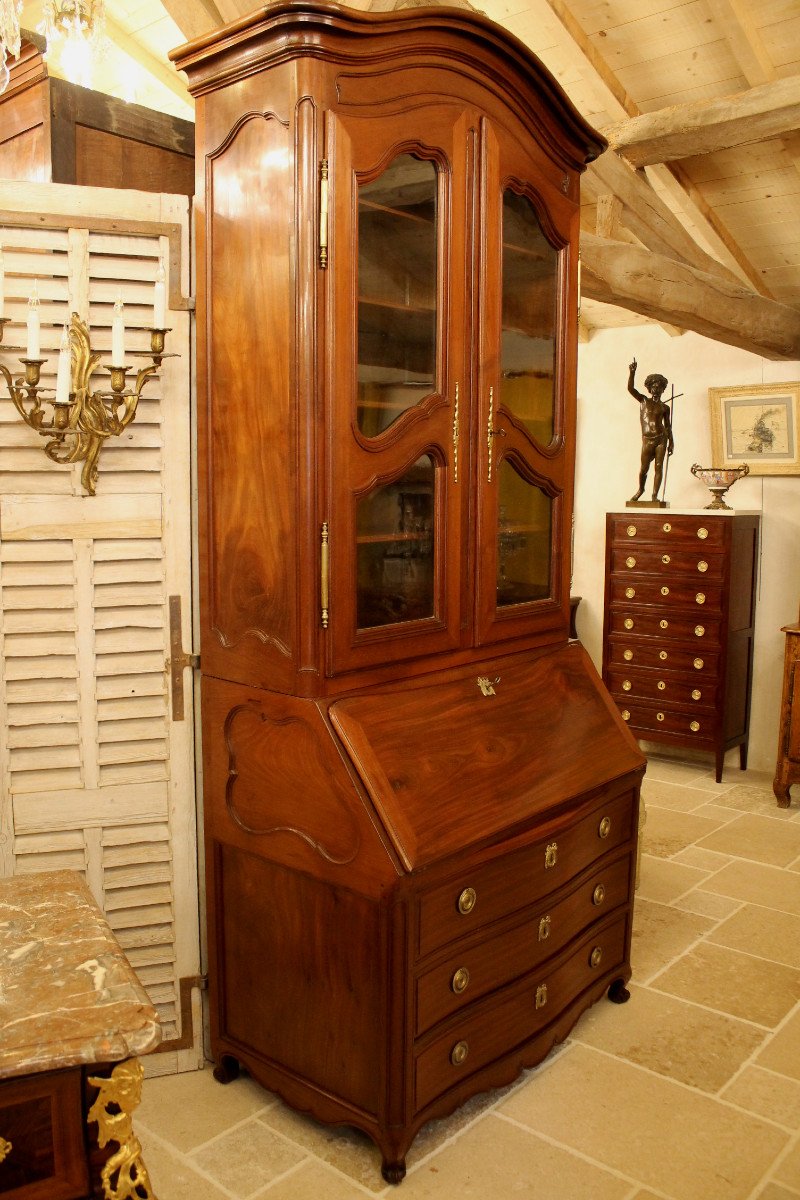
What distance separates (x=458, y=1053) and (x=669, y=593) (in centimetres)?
321

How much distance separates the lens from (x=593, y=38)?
377 cm

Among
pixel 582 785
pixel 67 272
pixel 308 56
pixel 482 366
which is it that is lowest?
pixel 582 785

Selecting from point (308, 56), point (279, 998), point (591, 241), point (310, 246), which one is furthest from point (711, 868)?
point (308, 56)

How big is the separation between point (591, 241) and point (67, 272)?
233cm

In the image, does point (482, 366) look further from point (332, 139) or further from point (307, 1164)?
point (307, 1164)

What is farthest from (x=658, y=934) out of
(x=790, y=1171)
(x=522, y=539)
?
(x=522, y=539)

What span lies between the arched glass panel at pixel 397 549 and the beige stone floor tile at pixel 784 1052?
1.45 metres

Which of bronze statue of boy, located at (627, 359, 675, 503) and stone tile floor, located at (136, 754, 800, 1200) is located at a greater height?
bronze statue of boy, located at (627, 359, 675, 503)

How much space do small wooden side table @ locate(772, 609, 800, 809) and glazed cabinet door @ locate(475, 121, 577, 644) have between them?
2110 millimetres

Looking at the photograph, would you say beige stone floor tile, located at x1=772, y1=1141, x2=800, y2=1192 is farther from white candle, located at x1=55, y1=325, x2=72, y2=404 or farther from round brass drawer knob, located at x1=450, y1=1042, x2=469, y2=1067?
white candle, located at x1=55, y1=325, x2=72, y2=404

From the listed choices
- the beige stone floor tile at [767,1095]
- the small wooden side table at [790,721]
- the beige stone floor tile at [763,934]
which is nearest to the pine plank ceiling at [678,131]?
the small wooden side table at [790,721]

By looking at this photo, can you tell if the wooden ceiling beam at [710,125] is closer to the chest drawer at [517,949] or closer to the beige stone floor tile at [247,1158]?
the chest drawer at [517,949]

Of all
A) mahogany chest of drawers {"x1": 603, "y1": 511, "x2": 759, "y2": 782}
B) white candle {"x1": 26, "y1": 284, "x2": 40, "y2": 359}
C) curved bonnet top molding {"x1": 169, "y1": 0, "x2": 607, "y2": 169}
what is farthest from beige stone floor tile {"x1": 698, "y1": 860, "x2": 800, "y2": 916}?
white candle {"x1": 26, "y1": 284, "x2": 40, "y2": 359}

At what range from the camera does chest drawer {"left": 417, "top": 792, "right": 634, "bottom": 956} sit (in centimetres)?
201
